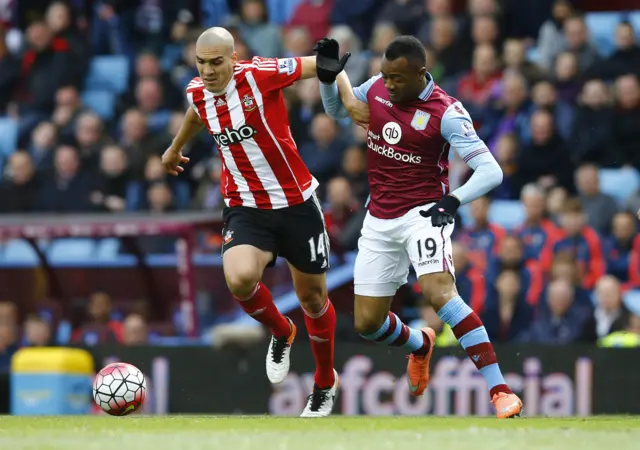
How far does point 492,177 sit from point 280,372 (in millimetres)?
1960

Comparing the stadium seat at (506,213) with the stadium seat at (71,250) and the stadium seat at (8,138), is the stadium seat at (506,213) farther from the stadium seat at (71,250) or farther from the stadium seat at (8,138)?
the stadium seat at (8,138)

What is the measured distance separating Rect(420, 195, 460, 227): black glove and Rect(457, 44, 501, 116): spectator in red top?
5858 mm

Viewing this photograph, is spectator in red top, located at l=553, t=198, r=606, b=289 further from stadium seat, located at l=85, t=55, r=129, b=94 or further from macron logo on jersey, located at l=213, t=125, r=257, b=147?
stadium seat, located at l=85, t=55, r=129, b=94

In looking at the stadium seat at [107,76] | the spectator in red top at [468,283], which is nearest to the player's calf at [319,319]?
the spectator in red top at [468,283]

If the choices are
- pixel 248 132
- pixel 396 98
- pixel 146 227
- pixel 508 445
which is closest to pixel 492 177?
pixel 396 98

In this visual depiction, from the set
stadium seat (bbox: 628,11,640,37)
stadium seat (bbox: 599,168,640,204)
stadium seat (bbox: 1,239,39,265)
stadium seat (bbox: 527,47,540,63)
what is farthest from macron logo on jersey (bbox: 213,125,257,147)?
stadium seat (bbox: 628,11,640,37)

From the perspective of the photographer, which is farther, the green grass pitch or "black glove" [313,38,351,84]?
"black glove" [313,38,351,84]

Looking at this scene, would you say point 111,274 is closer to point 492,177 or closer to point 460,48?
point 460,48

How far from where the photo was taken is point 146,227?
13031mm

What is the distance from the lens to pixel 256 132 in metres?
8.77

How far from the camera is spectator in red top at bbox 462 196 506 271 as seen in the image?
41.3 ft

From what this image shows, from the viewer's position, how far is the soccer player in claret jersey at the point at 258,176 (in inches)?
342

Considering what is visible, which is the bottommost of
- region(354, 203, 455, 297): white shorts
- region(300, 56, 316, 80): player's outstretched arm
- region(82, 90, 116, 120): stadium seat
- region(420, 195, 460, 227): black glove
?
region(354, 203, 455, 297): white shorts

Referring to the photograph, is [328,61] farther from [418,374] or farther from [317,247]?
[418,374]
